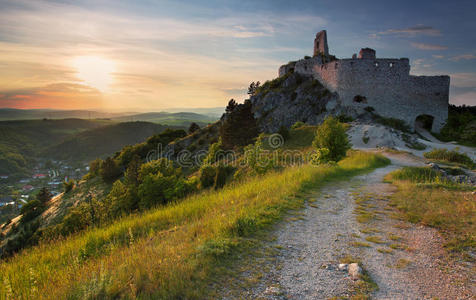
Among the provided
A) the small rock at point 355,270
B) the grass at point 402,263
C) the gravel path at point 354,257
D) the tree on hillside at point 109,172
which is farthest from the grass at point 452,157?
the tree on hillside at point 109,172

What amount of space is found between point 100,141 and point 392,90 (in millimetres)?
171900

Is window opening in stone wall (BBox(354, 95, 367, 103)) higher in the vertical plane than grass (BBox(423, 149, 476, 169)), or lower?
higher

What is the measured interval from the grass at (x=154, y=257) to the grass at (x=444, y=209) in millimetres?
3017

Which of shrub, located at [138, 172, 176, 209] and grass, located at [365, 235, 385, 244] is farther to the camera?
shrub, located at [138, 172, 176, 209]

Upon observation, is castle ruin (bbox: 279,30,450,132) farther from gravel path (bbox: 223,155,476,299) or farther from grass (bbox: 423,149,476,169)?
gravel path (bbox: 223,155,476,299)

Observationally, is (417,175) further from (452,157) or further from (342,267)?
(452,157)

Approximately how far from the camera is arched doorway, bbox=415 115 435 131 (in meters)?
38.4

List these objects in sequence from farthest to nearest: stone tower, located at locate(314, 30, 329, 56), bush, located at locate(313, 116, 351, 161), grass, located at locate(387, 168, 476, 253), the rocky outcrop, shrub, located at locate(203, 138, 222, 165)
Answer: stone tower, located at locate(314, 30, 329, 56) < the rocky outcrop < shrub, located at locate(203, 138, 222, 165) < bush, located at locate(313, 116, 351, 161) < grass, located at locate(387, 168, 476, 253)

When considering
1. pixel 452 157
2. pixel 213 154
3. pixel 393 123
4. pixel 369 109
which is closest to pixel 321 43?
pixel 369 109

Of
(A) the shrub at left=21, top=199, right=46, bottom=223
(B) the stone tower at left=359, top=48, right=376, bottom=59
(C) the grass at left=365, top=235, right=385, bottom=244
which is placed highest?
(B) the stone tower at left=359, top=48, right=376, bottom=59

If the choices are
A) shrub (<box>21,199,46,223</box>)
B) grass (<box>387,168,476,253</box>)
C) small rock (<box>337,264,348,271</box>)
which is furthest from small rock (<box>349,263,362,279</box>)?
shrub (<box>21,199,46,223</box>)

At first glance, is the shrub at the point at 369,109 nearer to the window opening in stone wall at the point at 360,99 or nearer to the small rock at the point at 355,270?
the window opening in stone wall at the point at 360,99

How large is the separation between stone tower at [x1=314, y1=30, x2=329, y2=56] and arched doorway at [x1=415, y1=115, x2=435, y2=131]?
27149 millimetres

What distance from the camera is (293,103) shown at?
50.0 m
